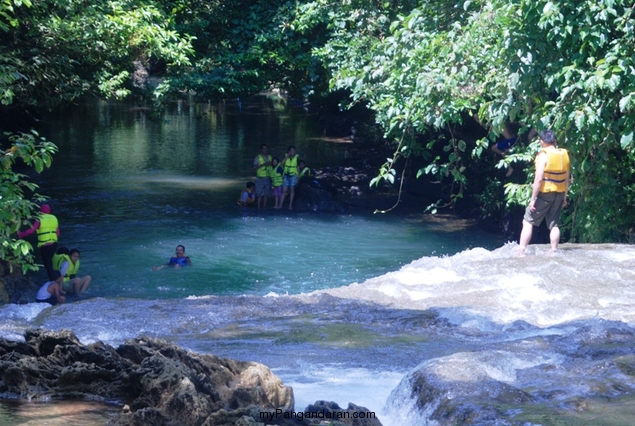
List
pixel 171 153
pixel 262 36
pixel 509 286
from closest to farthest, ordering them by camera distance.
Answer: pixel 509 286 < pixel 262 36 < pixel 171 153

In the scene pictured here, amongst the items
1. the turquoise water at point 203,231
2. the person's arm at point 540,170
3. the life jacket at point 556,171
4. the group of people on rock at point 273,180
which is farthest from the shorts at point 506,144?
the group of people on rock at point 273,180

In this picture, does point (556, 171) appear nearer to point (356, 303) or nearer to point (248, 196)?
point (356, 303)

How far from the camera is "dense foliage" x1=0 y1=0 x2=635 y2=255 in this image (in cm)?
1050

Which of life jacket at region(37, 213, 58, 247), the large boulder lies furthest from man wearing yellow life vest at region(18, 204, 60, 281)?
the large boulder

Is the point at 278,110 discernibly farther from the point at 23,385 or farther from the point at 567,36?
the point at 23,385

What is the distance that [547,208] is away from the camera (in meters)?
10.9

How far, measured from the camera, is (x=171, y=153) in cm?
3431

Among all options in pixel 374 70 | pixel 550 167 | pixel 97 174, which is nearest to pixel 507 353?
pixel 550 167

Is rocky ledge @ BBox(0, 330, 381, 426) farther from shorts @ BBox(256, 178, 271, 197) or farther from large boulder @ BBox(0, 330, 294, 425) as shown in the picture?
shorts @ BBox(256, 178, 271, 197)

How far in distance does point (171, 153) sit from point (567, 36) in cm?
2548

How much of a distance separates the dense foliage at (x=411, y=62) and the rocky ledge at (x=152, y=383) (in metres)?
4.13

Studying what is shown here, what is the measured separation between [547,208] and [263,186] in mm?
12597

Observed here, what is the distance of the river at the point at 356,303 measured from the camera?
5766 mm

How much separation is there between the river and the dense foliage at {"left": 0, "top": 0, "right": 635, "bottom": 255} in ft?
6.03
